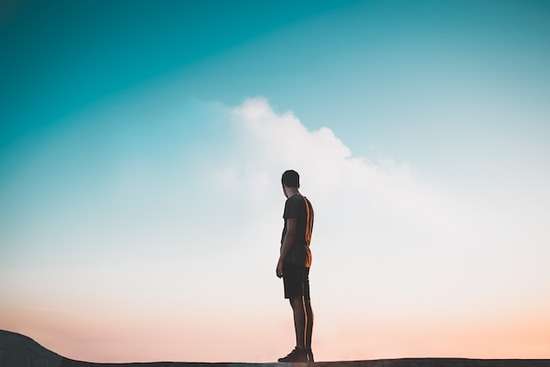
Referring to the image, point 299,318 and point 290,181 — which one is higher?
point 290,181

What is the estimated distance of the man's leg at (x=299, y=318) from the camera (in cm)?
562

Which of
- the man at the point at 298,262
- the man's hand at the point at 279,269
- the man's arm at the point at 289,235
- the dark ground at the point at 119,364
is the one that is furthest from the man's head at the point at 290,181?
the dark ground at the point at 119,364

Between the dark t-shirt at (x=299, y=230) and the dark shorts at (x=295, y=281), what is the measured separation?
0.26 ft

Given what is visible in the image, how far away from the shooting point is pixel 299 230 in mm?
5910

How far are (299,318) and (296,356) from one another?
18.5 inches

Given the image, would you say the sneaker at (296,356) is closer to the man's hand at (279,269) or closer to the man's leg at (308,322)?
the man's leg at (308,322)

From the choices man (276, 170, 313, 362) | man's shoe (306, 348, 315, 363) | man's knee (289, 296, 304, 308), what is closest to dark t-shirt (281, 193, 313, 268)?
man (276, 170, 313, 362)

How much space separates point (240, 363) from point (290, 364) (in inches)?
23.6

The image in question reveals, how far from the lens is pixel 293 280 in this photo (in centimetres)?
583

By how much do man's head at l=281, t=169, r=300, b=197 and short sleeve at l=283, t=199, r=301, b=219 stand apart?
8.6 inches

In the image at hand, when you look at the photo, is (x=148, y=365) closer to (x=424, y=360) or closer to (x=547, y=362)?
(x=424, y=360)

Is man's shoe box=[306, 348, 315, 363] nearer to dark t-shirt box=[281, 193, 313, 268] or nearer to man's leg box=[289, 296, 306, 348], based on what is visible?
man's leg box=[289, 296, 306, 348]

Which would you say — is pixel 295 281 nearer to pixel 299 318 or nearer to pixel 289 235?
pixel 299 318

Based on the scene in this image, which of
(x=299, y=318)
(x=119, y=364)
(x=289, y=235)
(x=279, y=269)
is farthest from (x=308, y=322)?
(x=119, y=364)
